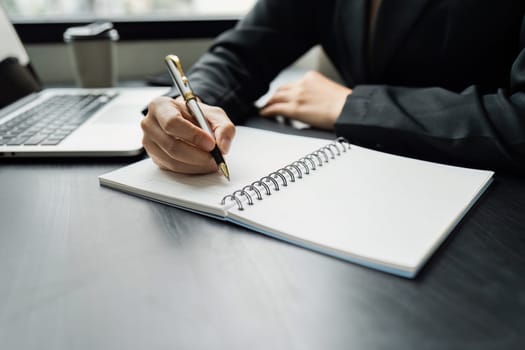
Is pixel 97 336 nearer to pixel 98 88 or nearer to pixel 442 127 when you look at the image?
pixel 442 127

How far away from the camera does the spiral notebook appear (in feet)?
1.37

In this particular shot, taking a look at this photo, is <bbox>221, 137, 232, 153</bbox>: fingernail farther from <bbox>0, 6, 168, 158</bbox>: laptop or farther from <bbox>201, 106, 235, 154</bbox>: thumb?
<bbox>0, 6, 168, 158</bbox>: laptop

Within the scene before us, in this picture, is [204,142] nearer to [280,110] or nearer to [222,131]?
[222,131]

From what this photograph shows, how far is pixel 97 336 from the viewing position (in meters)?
0.33

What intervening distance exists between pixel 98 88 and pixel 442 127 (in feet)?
2.34

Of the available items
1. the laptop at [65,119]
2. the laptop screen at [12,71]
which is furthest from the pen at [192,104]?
the laptop screen at [12,71]

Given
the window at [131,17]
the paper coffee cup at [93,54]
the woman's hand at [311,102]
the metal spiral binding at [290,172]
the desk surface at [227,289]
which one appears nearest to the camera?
the desk surface at [227,289]

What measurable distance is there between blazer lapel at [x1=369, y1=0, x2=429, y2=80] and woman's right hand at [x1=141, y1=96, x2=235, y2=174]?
1.28ft

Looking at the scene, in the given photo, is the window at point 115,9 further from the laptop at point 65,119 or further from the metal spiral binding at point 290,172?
the metal spiral binding at point 290,172

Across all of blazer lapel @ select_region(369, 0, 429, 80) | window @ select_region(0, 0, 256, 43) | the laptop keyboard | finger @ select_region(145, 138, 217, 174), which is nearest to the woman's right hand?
finger @ select_region(145, 138, 217, 174)

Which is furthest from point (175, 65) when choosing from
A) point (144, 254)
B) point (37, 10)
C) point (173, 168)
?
point (37, 10)

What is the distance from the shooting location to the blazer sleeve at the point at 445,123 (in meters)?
0.60

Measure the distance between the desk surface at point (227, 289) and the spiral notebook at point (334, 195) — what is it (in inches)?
0.6

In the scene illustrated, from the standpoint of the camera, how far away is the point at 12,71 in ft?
2.92
